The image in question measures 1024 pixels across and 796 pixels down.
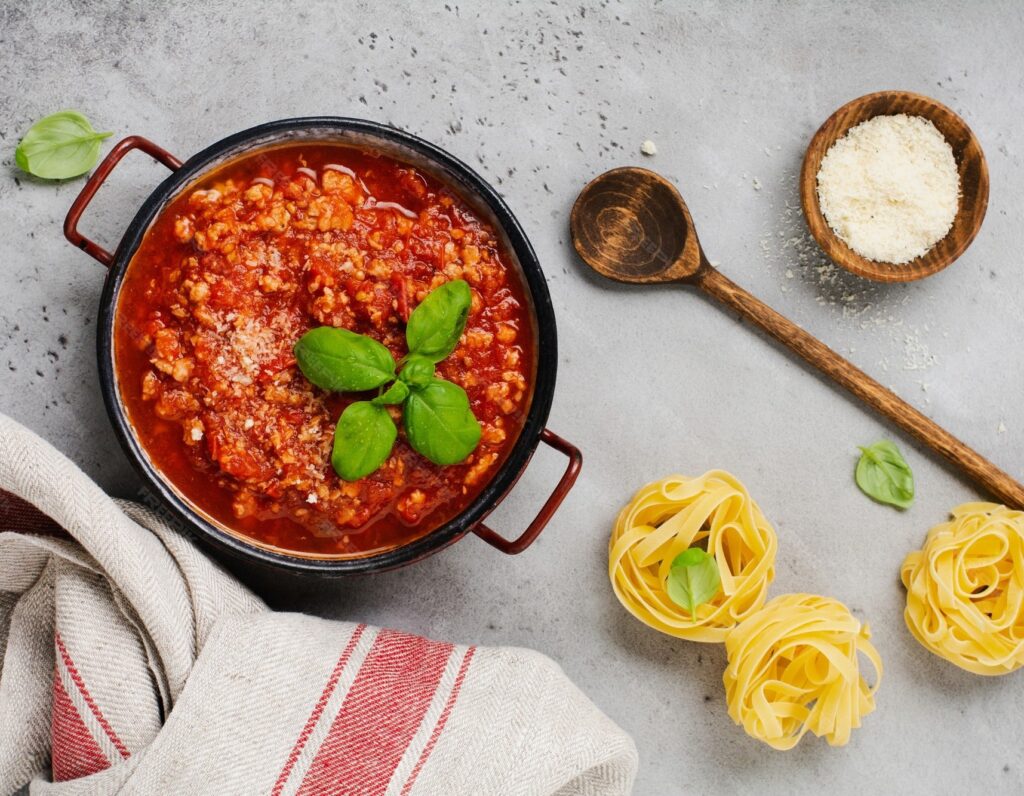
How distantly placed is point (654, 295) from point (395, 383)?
1014mm

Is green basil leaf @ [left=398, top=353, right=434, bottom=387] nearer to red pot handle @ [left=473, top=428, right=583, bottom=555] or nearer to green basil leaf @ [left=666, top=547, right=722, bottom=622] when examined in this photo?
red pot handle @ [left=473, top=428, right=583, bottom=555]

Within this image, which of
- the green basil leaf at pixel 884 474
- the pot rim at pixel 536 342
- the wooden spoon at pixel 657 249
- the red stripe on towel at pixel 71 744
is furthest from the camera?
the green basil leaf at pixel 884 474

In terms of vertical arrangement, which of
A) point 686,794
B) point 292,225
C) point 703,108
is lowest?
point 686,794

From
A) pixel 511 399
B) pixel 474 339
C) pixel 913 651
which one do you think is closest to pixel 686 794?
pixel 913 651

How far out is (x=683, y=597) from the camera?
9.23 feet

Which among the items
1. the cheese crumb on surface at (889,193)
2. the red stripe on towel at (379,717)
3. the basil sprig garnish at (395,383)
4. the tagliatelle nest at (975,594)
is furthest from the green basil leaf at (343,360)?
the tagliatelle nest at (975,594)

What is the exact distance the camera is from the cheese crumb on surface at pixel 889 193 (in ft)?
9.36

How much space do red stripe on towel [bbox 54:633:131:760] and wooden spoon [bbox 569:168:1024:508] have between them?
1845 mm

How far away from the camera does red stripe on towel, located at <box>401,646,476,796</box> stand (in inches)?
101

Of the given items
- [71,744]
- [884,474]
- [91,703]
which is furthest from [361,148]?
[884,474]

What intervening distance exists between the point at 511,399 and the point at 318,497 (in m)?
0.58

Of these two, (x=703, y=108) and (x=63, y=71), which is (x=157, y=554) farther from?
(x=703, y=108)

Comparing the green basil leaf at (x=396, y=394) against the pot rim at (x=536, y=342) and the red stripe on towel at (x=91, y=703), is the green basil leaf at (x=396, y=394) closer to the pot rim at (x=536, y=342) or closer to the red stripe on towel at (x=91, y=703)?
the pot rim at (x=536, y=342)

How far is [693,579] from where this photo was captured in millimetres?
2803
